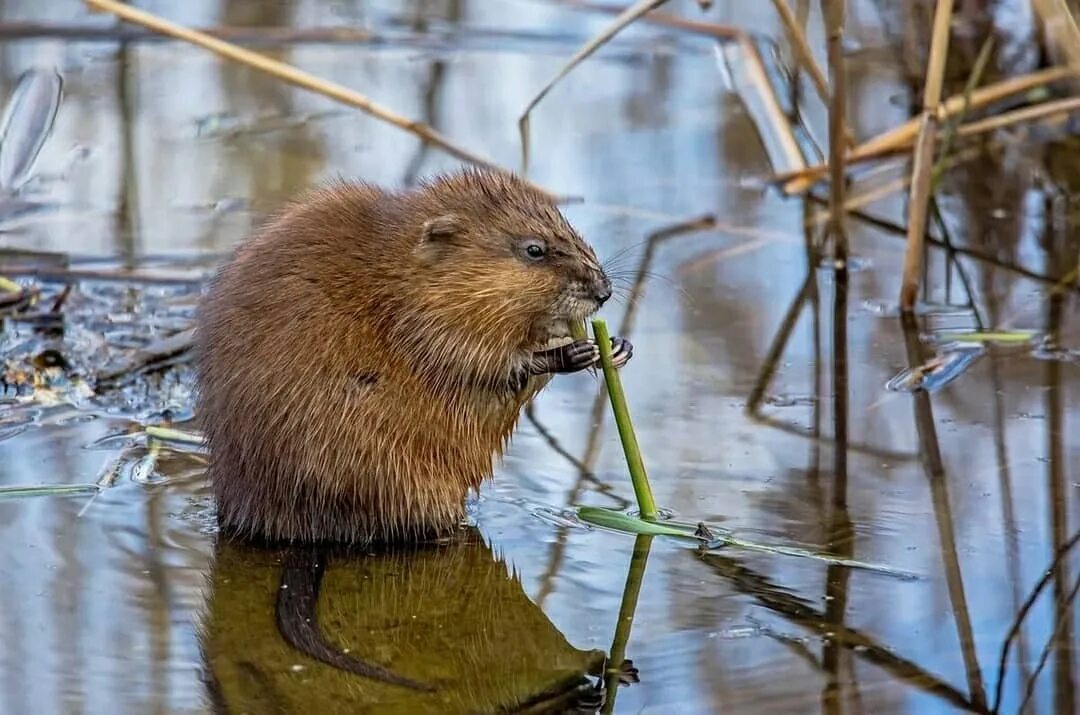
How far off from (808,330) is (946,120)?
1562 mm

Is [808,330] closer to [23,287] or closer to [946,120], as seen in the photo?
[946,120]

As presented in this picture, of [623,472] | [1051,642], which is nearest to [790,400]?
[623,472]

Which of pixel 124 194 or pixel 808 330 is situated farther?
pixel 124 194

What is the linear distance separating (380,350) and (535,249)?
0.41 m

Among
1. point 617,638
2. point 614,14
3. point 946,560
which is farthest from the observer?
point 614,14

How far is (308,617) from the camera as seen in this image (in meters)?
3.10

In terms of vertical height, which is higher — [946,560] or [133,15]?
[133,15]

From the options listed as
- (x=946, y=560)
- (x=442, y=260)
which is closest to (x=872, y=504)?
(x=946, y=560)

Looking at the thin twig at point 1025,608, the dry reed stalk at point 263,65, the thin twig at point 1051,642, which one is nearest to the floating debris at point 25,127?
the dry reed stalk at point 263,65

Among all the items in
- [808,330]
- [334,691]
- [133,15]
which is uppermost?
[133,15]

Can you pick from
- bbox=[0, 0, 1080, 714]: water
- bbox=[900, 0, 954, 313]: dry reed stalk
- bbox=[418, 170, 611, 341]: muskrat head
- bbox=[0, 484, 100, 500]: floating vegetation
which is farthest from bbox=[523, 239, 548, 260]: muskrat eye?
bbox=[900, 0, 954, 313]: dry reed stalk

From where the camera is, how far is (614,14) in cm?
750

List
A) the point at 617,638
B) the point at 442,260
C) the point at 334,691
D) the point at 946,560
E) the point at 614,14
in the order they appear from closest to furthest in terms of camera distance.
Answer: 1. the point at 334,691
2. the point at 617,638
3. the point at 946,560
4. the point at 442,260
5. the point at 614,14

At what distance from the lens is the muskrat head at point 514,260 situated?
11.5ft
